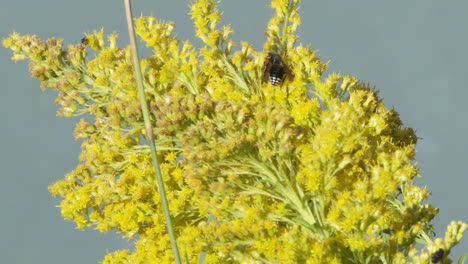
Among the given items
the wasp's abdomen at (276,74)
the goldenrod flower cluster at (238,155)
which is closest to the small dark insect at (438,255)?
the goldenrod flower cluster at (238,155)

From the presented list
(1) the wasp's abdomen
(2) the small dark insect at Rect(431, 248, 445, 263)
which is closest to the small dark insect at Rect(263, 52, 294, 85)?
(1) the wasp's abdomen

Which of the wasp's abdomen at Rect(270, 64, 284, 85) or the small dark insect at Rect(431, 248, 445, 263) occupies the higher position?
the wasp's abdomen at Rect(270, 64, 284, 85)

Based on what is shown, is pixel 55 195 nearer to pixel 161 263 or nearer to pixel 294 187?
pixel 161 263

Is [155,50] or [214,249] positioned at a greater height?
[155,50]

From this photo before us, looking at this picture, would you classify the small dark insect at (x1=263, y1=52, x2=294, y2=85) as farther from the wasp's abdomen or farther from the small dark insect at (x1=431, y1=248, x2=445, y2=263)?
the small dark insect at (x1=431, y1=248, x2=445, y2=263)

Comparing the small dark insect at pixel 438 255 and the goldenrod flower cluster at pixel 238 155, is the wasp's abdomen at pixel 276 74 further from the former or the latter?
the small dark insect at pixel 438 255

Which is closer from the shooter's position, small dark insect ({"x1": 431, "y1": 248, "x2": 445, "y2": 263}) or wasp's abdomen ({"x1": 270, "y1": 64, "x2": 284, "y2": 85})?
small dark insect ({"x1": 431, "y1": 248, "x2": 445, "y2": 263})

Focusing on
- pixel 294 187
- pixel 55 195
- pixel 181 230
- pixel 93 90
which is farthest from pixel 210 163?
pixel 55 195
